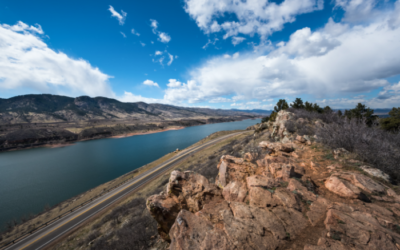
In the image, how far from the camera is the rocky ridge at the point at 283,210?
5.20m

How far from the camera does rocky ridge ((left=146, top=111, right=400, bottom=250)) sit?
17.1 ft

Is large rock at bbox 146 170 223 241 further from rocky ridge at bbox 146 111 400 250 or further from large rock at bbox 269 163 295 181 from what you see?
large rock at bbox 269 163 295 181

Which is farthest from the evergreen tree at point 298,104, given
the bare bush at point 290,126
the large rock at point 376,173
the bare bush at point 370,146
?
the large rock at point 376,173

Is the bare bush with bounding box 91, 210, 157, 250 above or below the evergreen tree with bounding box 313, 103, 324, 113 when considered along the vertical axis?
below

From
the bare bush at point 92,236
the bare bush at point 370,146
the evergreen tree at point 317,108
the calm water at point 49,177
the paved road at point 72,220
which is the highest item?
the evergreen tree at point 317,108

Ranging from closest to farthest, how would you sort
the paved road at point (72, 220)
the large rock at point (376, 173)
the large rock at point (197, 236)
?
1. the large rock at point (197, 236)
2. the large rock at point (376, 173)
3. the paved road at point (72, 220)

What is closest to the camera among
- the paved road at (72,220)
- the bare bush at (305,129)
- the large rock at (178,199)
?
the large rock at (178,199)

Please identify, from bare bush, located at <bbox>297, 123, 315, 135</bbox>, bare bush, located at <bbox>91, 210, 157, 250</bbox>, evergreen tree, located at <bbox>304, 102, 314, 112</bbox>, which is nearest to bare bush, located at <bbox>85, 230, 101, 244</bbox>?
bare bush, located at <bbox>91, 210, 157, 250</bbox>

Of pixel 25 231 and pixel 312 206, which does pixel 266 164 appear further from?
pixel 25 231

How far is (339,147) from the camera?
1231cm

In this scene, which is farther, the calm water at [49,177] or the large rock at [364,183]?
the calm water at [49,177]

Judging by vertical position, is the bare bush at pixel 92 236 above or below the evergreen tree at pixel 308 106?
below

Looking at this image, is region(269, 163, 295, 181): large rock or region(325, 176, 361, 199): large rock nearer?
region(325, 176, 361, 199): large rock

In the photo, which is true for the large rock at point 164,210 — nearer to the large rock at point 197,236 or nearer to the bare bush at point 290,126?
the large rock at point 197,236
